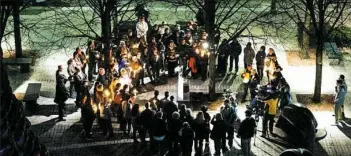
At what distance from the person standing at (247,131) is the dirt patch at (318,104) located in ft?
15.7

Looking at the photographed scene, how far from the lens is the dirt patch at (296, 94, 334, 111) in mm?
22734

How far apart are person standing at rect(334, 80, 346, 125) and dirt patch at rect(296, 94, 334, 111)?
116 centimetres

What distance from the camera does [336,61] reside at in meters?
26.8

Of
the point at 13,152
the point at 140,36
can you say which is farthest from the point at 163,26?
the point at 13,152

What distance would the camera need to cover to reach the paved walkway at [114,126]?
19.7 m

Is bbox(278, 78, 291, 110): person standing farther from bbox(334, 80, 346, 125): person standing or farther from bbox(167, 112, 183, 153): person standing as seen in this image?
bbox(167, 112, 183, 153): person standing

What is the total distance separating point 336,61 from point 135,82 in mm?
8351

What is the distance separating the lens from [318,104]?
75.6 feet

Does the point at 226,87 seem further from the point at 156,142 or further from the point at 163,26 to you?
the point at 156,142

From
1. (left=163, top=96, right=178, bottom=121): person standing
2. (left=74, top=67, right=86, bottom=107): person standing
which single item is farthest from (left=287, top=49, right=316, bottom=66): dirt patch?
(left=74, top=67, right=86, bottom=107): person standing

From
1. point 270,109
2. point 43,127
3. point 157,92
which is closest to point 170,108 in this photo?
point 157,92

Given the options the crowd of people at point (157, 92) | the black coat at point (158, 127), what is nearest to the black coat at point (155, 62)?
the crowd of people at point (157, 92)

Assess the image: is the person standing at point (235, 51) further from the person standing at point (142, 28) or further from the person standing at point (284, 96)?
the person standing at point (284, 96)

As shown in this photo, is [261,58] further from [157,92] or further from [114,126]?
[114,126]
